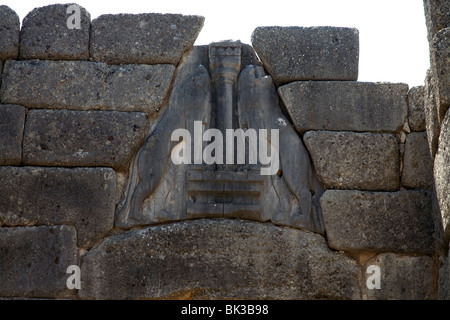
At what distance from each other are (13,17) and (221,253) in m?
2.58

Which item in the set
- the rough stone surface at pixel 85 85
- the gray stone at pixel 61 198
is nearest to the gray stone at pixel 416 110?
the rough stone surface at pixel 85 85

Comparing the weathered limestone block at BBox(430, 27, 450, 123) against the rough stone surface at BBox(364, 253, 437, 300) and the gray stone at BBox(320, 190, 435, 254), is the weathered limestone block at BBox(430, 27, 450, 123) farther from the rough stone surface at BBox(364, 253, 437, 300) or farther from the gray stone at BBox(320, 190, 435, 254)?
the rough stone surface at BBox(364, 253, 437, 300)

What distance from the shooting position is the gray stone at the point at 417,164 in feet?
22.0

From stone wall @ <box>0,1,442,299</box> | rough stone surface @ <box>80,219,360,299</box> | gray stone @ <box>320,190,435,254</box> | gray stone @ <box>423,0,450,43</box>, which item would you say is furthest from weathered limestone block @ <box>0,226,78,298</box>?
gray stone @ <box>423,0,450,43</box>

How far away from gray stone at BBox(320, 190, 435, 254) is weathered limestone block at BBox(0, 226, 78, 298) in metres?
2.00

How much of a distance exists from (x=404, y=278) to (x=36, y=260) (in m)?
2.78

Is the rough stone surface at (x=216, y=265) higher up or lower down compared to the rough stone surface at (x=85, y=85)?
lower down

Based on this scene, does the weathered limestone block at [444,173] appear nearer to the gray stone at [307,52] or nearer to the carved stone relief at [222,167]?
the carved stone relief at [222,167]

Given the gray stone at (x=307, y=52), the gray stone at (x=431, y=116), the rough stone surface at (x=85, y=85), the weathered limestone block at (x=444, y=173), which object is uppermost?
the gray stone at (x=307, y=52)

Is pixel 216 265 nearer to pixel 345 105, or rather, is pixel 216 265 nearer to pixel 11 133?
pixel 345 105

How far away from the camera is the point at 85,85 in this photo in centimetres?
681

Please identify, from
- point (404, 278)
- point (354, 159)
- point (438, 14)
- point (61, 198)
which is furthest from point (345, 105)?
point (61, 198)

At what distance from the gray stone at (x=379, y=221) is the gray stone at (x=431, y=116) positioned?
485 millimetres

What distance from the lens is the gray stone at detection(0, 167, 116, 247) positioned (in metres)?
6.49
